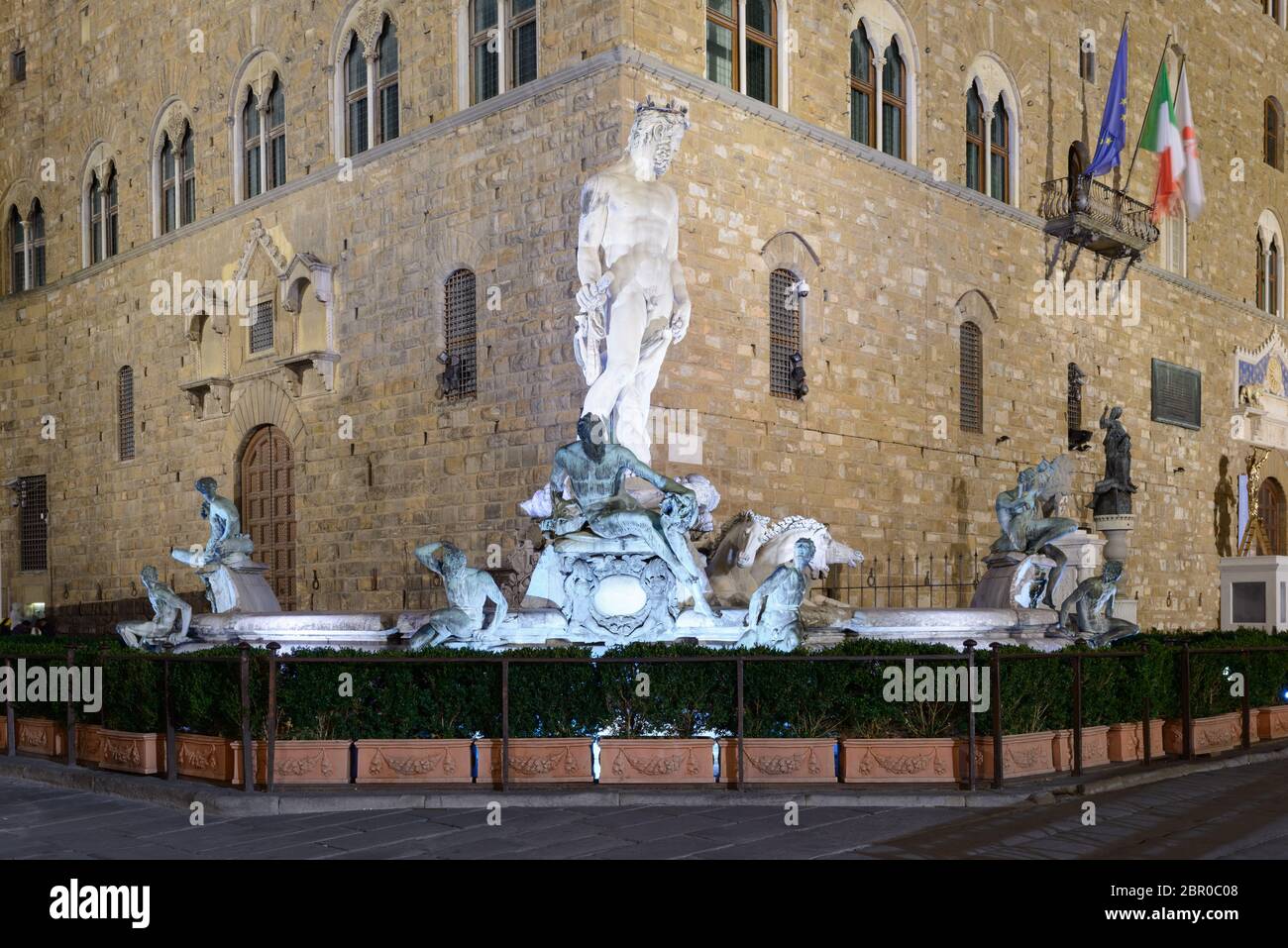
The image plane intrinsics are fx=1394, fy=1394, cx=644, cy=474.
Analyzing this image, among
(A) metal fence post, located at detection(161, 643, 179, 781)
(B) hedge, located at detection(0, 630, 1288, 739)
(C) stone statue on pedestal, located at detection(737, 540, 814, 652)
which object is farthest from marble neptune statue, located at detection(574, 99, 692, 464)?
(A) metal fence post, located at detection(161, 643, 179, 781)

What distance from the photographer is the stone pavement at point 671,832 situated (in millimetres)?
6660

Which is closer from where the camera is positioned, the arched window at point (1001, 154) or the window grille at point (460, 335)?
the window grille at point (460, 335)

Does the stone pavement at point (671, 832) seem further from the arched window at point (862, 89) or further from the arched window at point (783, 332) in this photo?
the arched window at point (862, 89)

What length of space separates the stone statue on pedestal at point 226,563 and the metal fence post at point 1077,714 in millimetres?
6707

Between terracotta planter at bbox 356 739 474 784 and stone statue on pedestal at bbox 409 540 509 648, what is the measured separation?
4.32 ft

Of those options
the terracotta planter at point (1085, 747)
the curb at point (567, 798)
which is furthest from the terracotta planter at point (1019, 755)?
the curb at point (567, 798)

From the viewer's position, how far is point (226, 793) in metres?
7.89

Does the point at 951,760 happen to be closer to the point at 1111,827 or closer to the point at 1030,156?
the point at 1111,827

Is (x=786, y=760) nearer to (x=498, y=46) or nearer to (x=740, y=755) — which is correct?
(x=740, y=755)

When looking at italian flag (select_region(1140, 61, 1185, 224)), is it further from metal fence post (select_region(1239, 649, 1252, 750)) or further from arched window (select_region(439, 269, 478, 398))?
metal fence post (select_region(1239, 649, 1252, 750))

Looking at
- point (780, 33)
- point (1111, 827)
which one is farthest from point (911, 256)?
point (1111, 827)

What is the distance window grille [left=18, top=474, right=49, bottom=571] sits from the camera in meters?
26.9

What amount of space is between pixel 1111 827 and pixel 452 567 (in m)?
4.59

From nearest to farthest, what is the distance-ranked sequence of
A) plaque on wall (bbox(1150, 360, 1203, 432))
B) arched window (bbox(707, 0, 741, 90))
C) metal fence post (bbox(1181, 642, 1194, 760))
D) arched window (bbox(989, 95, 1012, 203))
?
metal fence post (bbox(1181, 642, 1194, 760))
arched window (bbox(707, 0, 741, 90))
arched window (bbox(989, 95, 1012, 203))
plaque on wall (bbox(1150, 360, 1203, 432))
